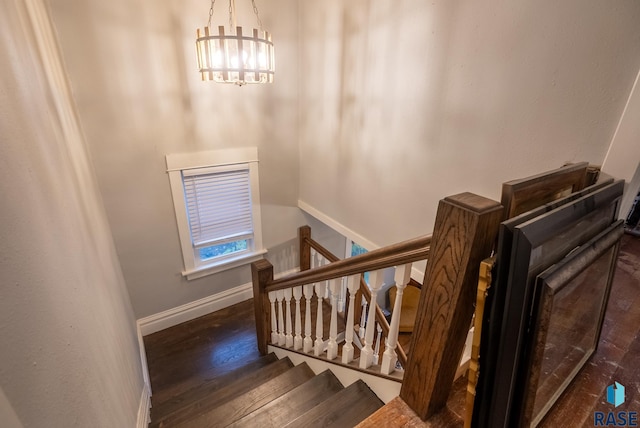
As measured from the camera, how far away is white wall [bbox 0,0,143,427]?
0.54 metres

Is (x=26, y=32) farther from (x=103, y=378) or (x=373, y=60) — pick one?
(x=373, y=60)

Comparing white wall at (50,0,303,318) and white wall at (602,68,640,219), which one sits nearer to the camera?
white wall at (602,68,640,219)

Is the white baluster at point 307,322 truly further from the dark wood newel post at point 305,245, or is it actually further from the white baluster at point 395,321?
the dark wood newel post at point 305,245

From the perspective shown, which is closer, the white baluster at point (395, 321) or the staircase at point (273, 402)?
the white baluster at point (395, 321)

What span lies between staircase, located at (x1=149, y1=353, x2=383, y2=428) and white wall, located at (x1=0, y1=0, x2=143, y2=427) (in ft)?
2.14

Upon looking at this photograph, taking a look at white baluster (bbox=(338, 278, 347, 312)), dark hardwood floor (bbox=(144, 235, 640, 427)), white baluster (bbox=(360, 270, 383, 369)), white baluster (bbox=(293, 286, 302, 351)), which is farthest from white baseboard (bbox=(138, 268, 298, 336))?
white baluster (bbox=(360, 270, 383, 369))

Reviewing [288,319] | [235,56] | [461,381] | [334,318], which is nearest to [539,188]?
[461,381]

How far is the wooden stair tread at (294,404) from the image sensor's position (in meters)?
1.57

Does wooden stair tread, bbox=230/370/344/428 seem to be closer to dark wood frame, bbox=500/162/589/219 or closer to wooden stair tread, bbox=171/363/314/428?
wooden stair tread, bbox=171/363/314/428


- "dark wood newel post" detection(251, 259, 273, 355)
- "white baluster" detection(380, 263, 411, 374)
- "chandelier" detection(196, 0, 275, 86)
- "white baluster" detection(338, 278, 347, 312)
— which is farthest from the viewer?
"white baluster" detection(338, 278, 347, 312)

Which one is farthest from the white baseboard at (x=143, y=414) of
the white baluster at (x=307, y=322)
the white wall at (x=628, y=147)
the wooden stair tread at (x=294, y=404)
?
the white wall at (x=628, y=147)

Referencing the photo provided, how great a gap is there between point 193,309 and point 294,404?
78.6 inches

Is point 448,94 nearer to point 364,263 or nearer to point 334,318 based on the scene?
point 364,263

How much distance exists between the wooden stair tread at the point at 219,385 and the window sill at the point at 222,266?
1018mm
